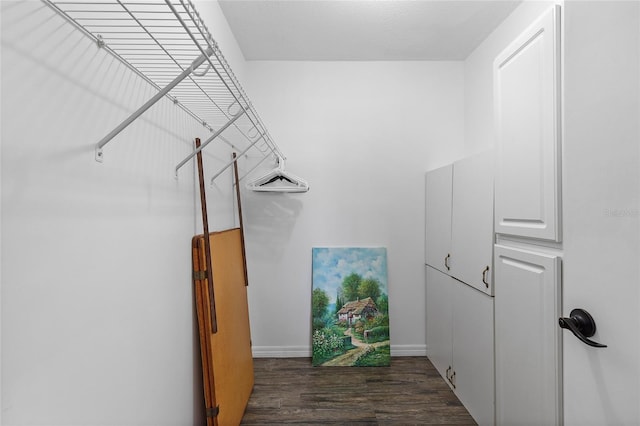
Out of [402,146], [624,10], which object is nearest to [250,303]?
[402,146]

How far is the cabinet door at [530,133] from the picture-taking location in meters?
1.27

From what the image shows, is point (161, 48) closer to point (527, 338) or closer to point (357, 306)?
point (527, 338)

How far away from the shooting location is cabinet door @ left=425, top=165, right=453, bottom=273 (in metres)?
2.55

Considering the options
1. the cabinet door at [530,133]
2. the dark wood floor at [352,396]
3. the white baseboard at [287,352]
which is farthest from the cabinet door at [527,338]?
the white baseboard at [287,352]

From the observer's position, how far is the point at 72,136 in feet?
2.89

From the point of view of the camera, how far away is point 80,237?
916 millimetres

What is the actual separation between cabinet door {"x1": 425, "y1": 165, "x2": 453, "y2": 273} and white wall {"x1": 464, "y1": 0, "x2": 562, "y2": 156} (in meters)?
0.41

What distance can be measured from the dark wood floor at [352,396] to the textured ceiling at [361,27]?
2597 millimetres

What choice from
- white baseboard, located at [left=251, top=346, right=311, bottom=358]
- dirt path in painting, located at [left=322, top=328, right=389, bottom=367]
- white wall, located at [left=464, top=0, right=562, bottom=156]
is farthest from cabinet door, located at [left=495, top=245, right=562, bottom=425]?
white baseboard, located at [left=251, top=346, right=311, bottom=358]

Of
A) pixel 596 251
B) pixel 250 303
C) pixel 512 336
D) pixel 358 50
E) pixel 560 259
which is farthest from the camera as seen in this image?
pixel 250 303

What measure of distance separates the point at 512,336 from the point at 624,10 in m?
1.30

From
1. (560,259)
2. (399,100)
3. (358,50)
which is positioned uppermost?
(358,50)

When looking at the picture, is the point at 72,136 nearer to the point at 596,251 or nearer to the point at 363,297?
the point at 596,251

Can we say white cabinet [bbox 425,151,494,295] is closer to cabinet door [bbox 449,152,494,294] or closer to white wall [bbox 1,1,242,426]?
cabinet door [bbox 449,152,494,294]
